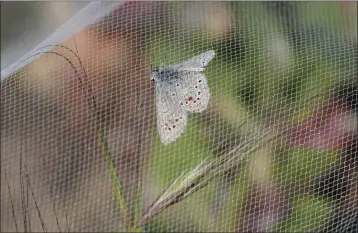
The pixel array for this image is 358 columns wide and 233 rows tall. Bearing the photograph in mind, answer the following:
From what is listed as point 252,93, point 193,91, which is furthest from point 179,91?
point 252,93

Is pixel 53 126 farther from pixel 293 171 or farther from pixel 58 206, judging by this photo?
pixel 293 171

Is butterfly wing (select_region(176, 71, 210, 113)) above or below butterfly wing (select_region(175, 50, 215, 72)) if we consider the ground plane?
below

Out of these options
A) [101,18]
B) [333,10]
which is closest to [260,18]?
[333,10]

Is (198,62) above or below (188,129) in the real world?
above

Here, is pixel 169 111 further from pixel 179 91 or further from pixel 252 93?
pixel 252 93
